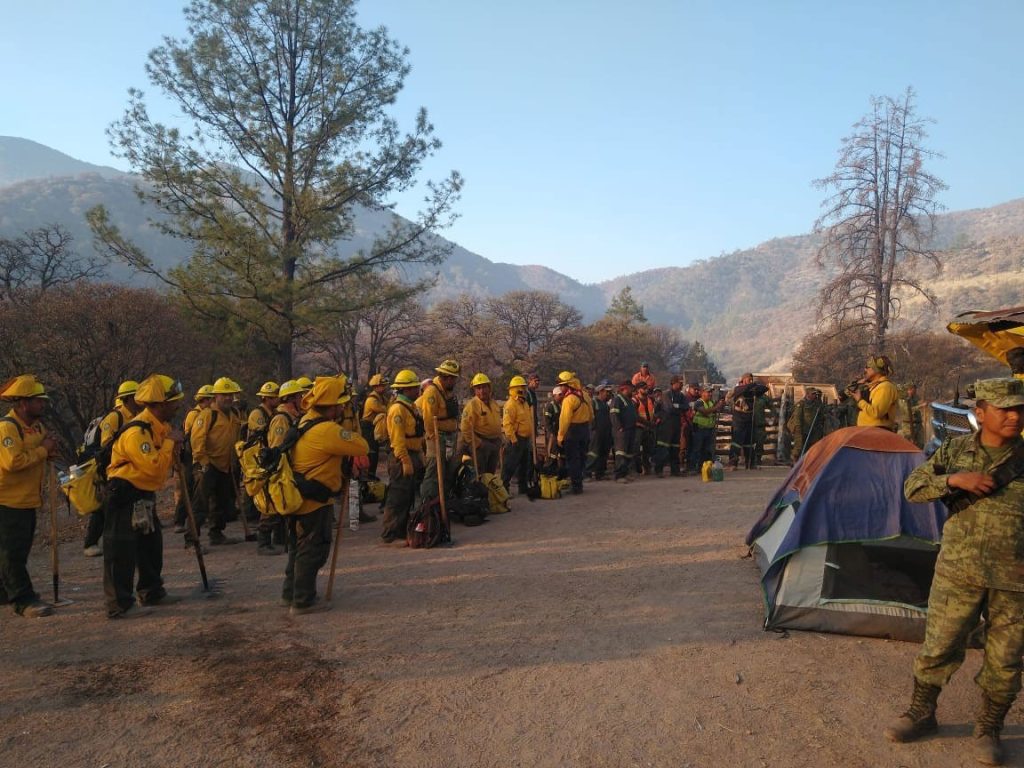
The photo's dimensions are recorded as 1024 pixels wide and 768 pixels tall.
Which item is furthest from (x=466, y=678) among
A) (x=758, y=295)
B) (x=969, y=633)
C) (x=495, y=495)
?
(x=758, y=295)

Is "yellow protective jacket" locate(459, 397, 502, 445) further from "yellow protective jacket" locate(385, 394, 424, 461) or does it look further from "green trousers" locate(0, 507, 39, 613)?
"green trousers" locate(0, 507, 39, 613)

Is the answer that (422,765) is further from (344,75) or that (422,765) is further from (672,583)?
(344,75)

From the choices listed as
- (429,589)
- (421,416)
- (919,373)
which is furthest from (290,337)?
(919,373)

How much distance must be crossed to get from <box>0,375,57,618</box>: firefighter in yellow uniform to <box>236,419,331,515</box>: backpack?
1800mm

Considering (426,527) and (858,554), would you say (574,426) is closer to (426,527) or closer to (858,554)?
(426,527)

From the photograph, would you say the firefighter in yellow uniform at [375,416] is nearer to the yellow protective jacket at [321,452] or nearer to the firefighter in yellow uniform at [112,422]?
the firefighter in yellow uniform at [112,422]

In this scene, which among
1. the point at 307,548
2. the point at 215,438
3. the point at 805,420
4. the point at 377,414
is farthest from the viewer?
the point at 805,420

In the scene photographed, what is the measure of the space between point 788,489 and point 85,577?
7204 millimetres

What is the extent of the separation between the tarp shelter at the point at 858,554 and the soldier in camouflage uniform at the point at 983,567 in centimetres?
134

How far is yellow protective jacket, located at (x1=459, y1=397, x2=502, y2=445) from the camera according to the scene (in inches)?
371

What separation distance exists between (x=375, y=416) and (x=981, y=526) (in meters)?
7.38

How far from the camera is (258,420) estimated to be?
7.98m

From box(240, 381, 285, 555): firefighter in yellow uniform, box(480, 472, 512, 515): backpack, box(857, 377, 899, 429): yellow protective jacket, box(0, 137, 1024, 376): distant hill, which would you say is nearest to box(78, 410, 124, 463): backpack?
box(240, 381, 285, 555): firefighter in yellow uniform

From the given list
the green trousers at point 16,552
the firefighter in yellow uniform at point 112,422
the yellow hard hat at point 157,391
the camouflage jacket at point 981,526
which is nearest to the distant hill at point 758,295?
the firefighter in yellow uniform at point 112,422
